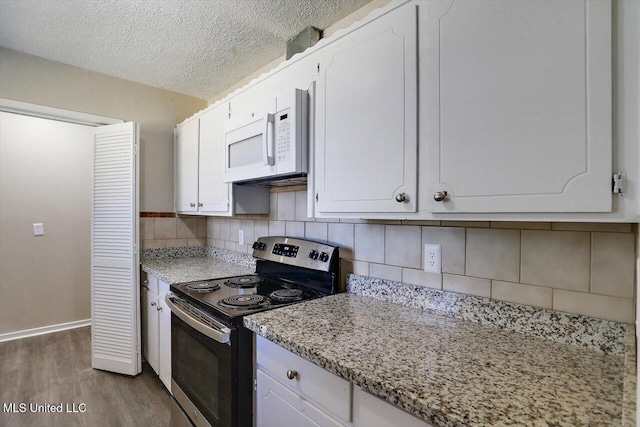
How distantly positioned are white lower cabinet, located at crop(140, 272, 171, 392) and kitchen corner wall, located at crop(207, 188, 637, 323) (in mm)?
1273

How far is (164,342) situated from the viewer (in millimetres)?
2068

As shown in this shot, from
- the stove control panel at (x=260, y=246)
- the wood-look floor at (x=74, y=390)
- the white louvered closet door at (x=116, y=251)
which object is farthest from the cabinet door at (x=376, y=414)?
the white louvered closet door at (x=116, y=251)

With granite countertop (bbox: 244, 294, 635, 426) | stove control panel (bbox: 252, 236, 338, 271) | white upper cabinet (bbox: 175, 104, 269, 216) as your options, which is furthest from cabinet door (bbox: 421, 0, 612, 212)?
white upper cabinet (bbox: 175, 104, 269, 216)

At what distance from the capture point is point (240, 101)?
1938mm

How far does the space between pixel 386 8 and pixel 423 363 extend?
1187 mm

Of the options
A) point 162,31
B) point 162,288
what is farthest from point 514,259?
point 162,31

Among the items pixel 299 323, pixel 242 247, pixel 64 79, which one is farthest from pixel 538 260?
pixel 64 79

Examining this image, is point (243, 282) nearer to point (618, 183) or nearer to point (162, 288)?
point (162, 288)

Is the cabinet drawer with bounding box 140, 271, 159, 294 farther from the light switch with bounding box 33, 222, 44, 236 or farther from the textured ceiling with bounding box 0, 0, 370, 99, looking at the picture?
the light switch with bounding box 33, 222, 44, 236

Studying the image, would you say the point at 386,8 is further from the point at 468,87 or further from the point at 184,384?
the point at 184,384

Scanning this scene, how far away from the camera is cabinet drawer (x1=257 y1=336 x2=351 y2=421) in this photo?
89 centimetres

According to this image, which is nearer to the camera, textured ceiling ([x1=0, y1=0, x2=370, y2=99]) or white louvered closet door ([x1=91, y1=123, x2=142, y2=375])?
textured ceiling ([x1=0, y1=0, x2=370, y2=99])

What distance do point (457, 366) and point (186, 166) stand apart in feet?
8.05

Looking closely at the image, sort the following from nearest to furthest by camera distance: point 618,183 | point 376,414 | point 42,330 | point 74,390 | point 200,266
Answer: point 618,183 → point 376,414 → point 74,390 → point 200,266 → point 42,330
